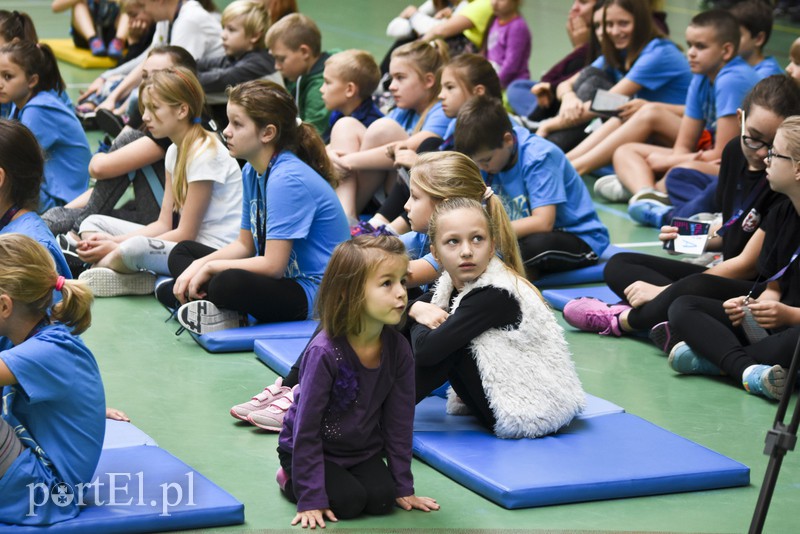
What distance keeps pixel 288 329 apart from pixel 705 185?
273cm

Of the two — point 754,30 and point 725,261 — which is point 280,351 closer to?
point 725,261

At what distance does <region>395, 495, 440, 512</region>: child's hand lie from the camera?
10.6 ft

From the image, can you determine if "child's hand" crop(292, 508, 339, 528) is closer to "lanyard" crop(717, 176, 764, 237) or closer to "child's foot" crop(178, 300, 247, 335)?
"child's foot" crop(178, 300, 247, 335)

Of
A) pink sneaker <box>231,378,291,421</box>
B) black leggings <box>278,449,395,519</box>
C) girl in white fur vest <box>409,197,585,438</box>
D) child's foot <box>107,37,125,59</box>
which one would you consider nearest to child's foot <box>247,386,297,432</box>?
pink sneaker <box>231,378,291,421</box>

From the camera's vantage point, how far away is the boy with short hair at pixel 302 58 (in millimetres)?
7059

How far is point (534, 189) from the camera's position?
532cm

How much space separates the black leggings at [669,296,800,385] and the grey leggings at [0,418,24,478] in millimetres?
2455

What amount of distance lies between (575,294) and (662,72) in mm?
2536

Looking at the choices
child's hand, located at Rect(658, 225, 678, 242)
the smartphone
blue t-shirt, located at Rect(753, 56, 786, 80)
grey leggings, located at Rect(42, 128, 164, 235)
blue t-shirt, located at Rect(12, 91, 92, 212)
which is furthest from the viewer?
blue t-shirt, located at Rect(753, 56, 786, 80)

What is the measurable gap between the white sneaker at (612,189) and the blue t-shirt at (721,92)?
594 mm

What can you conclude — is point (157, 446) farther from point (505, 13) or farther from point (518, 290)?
point (505, 13)

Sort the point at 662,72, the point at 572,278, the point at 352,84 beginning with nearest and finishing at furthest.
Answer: the point at 572,278 < the point at 352,84 < the point at 662,72

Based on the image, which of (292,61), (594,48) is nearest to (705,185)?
(594,48)

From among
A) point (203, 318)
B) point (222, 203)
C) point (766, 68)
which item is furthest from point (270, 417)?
point (766, 68)
